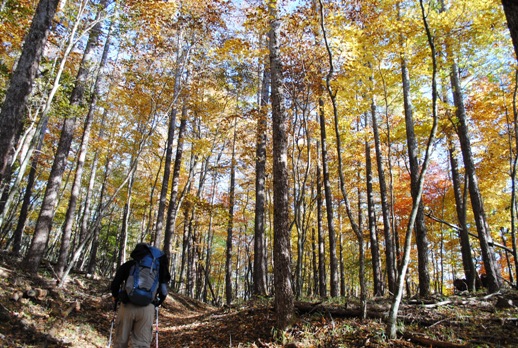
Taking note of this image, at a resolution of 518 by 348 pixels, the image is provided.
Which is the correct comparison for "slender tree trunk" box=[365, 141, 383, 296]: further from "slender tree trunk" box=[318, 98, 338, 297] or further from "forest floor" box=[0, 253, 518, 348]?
"forest floor" box=[0, 253, 518, 348]

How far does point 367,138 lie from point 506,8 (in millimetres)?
11138

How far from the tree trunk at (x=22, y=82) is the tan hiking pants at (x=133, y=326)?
3760mm

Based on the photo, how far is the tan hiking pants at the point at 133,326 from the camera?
4.00 metres

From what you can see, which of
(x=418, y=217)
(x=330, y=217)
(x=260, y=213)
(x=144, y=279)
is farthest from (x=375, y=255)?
(x=144, y=279)

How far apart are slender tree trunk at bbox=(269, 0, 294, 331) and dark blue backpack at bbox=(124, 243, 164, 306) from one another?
2.62m

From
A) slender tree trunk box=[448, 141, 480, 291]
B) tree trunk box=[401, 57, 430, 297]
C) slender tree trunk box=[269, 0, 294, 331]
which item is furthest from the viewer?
slender tree trunk box=[448, 141, 480, 291]

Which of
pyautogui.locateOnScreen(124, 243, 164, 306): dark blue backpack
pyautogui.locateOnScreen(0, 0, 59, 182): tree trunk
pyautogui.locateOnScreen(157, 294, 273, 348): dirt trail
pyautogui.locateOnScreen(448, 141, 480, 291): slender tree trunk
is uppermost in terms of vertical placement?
pyautogui.locateOnScreen(0, 0, 59, 182): tree trunk

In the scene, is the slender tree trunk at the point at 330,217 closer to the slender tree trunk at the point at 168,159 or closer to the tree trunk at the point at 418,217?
the tree trunk at the point at 418,217

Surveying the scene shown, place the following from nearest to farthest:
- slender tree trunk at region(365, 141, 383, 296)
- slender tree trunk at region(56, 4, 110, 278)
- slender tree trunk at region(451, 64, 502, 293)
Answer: slender tree trunk at region(451, 64, 502, 293) < slender tree trunk at region(56, 4, 110, 278) < slender tree trunk at region(365, 141, 383, 296)

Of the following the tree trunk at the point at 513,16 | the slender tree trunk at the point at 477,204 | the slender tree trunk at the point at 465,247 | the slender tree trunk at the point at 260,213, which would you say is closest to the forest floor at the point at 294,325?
the slender tree trunk at the point at 477,204

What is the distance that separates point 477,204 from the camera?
8945 mm

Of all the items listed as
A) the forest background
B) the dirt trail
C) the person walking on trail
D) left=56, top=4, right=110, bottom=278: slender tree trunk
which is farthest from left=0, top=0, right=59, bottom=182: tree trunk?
the dirt trail

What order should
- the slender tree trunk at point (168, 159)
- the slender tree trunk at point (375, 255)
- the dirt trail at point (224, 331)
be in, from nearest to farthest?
the dirt trail at point (224, 331)
the slender tree trunk at point (375, 255)
the slender tree trunk at point (168, 159)

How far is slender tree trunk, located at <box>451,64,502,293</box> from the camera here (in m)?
7.95
